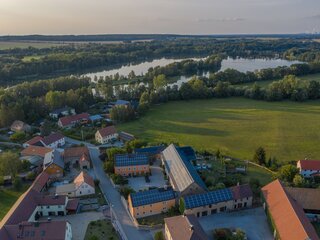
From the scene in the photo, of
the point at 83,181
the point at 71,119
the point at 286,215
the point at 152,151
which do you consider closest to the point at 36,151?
the point at 83,181

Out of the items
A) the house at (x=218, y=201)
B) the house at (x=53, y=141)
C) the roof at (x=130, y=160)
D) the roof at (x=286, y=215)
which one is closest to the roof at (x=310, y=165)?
the roof at (x=286, y=215)

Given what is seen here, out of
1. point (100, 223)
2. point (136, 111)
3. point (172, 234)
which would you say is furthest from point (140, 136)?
point (172, 234)

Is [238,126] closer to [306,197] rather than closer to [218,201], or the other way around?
[306,197]

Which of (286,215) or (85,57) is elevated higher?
(85,57)

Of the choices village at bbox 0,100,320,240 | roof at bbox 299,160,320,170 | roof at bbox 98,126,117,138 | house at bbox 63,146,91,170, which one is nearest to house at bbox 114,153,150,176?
village at bbox 0,100,320,240

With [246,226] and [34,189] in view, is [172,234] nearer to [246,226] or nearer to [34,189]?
[246,226]

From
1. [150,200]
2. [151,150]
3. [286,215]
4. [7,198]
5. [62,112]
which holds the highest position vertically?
[286,215]

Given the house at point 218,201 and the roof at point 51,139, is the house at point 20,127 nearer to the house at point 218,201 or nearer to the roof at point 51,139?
the roof at point 51,139

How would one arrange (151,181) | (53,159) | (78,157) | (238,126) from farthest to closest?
(238,126) → (78,157) → (53,159) → (151,181)
